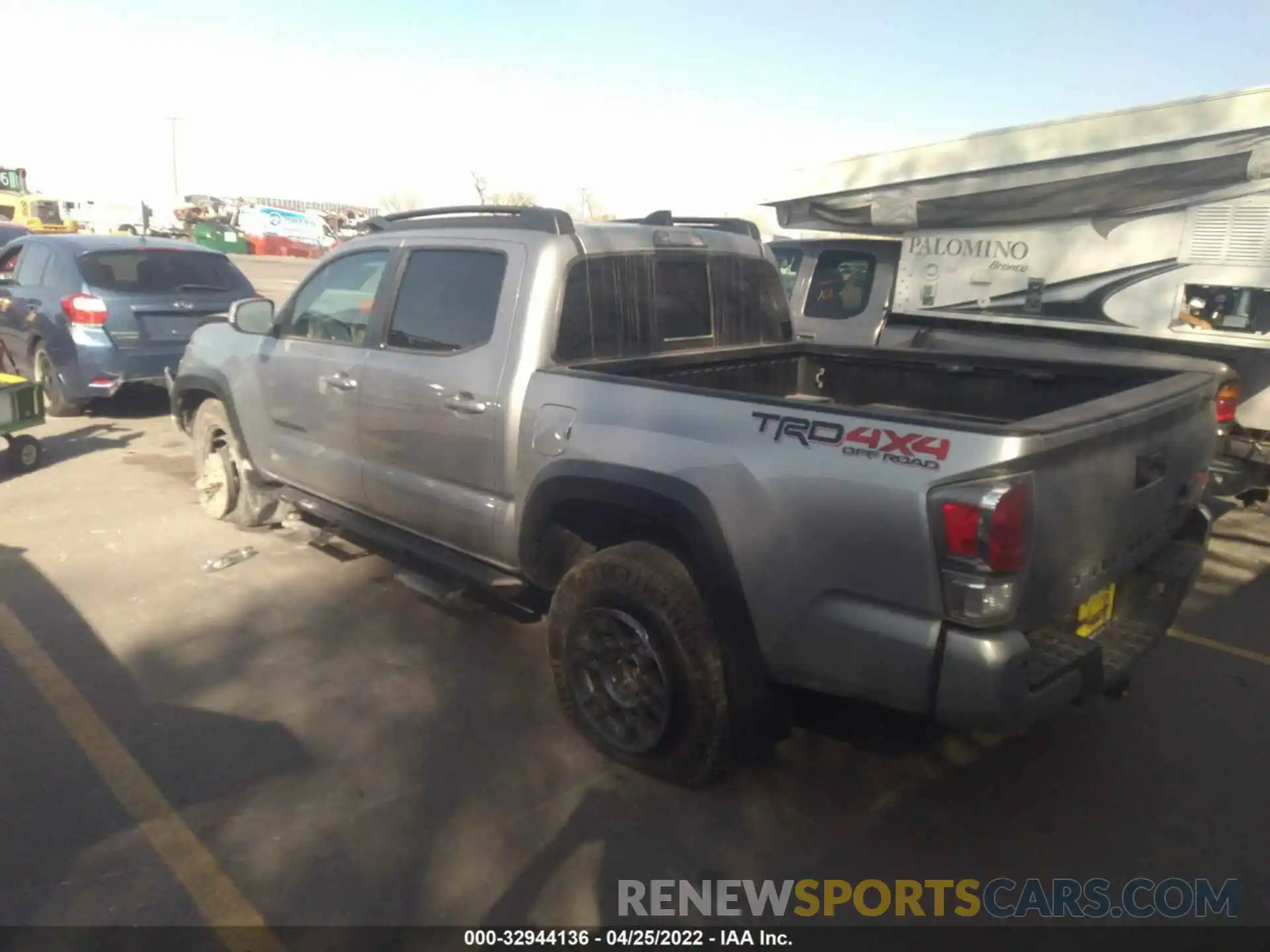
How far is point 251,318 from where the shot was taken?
17.6 feet

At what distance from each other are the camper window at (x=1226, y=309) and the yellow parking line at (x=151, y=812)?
693 cm

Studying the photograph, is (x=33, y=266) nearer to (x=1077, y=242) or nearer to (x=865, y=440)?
(x=865, y=440)

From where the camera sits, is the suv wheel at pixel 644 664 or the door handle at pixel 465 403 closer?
the suv wheel at pixel 644 664

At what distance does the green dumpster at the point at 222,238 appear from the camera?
38688mm

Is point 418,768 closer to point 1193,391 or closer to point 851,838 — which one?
point 851,838

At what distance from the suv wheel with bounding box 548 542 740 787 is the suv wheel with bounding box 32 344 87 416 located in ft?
23.7

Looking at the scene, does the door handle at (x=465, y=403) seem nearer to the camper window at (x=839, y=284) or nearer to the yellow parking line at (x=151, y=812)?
the yellow parking line at (x=151, y=812)

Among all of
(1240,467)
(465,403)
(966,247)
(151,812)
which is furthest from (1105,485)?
(966,247)

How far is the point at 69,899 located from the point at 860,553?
2.59 meters

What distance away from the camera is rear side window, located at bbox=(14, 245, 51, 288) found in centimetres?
899

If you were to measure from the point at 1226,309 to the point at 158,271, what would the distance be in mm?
9144

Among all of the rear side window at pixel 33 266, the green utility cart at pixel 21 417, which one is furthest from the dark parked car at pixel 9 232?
the green utility cart at pixel 21 417

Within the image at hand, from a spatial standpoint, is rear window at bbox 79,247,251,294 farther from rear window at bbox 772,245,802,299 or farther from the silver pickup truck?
rear window at bbox 772,245,802,299

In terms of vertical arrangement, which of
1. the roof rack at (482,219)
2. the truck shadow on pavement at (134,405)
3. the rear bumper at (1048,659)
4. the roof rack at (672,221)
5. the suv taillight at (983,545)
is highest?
the roof rack at (672,221)
